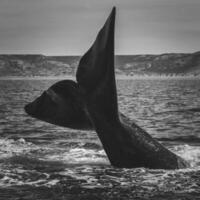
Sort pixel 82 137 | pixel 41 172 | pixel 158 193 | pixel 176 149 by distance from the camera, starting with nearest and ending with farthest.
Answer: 1. pixel 158 193
2. pixel 41 172
3. pixel 176 149
4. pixel 82 137

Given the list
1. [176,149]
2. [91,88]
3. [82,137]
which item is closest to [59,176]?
[91,88]

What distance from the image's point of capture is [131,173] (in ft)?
31.5

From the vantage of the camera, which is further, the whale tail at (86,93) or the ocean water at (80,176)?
the whale tail at (86,93)

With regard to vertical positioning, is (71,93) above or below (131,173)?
above

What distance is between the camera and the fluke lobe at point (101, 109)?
8.91m

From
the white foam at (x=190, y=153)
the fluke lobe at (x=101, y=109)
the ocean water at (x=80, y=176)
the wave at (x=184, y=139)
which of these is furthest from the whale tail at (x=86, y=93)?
the wave at (x=184, y=139)

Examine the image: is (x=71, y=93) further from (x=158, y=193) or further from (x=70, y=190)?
(x=158, y=193)

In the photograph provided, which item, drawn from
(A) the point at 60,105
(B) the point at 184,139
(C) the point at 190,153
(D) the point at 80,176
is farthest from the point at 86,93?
(B) the point at 184,139

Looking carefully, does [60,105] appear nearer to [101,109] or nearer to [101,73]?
[101,109]

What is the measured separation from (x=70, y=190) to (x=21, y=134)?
9100mm

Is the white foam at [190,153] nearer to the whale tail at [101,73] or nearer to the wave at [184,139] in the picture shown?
the wave at [184,139]

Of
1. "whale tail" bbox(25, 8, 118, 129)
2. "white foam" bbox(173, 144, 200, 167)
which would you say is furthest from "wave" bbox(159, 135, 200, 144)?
"whale tail" bbox(25, 8, 118, 129)

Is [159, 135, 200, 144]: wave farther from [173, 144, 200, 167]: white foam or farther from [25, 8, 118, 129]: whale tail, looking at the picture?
[25, 8, 118, 129]: whale tail

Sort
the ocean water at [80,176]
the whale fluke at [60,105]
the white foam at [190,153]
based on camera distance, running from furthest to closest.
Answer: the white foam at [190,153]
the whale fluke at [60,105]
the ocean water at [80,176]
